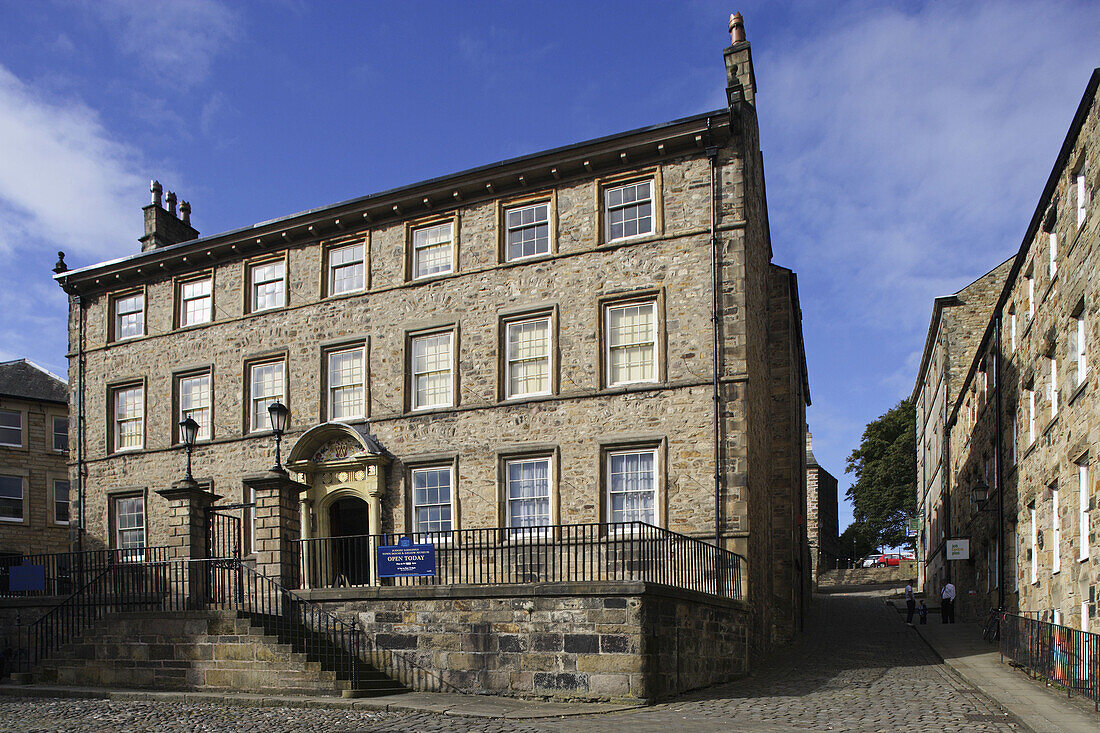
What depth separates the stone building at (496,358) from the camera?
19.4m

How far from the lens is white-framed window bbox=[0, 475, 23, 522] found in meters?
35.1

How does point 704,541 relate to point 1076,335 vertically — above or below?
below

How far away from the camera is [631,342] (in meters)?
20.0

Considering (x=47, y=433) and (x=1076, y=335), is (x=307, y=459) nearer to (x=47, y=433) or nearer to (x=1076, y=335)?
(x=1076, y=335)

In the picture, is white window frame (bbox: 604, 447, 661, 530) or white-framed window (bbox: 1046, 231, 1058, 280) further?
white window frame (bbox: 604, 447, 661, 530)

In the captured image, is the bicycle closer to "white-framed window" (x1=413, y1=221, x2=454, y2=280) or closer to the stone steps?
the stone steps

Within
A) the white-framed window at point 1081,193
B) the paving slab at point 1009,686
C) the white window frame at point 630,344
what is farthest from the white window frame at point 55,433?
the white-framed window at point 1081,193

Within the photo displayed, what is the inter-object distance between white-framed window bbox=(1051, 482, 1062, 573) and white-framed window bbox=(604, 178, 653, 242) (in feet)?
29.1

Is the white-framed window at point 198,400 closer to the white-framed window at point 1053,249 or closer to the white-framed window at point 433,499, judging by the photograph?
the white-framed window at point 433,499

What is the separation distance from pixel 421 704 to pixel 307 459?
9.63m

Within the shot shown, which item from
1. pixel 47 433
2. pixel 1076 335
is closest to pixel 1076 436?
pixel 1076 335

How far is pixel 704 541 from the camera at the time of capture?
17984mm

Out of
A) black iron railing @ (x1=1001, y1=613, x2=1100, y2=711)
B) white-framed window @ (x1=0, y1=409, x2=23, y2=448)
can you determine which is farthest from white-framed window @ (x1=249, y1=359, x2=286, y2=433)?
white-framed window @ (x1=0, y1=409, x2=23, y2=448)

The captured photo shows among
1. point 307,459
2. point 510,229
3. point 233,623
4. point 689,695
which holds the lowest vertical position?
point 689,695
